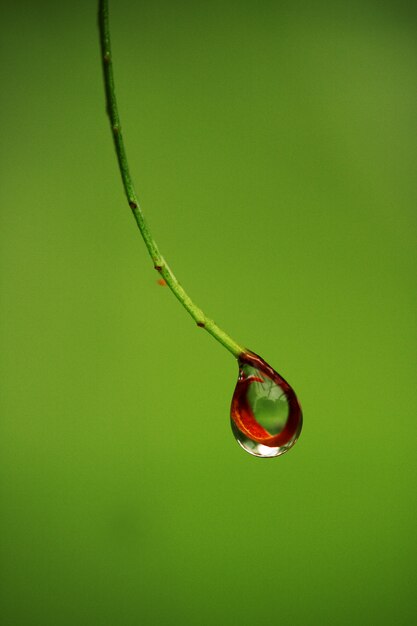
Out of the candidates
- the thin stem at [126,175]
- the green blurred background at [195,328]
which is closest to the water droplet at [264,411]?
the thin stem at [126,175]

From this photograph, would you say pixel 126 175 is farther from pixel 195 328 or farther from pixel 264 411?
pixel 195 328

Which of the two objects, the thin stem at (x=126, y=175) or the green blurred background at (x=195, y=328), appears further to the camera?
the green blurred background at (x=195, y=328)

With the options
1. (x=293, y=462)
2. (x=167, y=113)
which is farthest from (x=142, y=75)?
(x=293, y=462)

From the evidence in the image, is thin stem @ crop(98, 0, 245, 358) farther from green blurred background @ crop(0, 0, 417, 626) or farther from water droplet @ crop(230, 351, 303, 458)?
green blurred background @ crop(0, 0, 417, 626)

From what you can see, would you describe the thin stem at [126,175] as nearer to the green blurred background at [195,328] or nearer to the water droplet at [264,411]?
the water droplet at [264,411]

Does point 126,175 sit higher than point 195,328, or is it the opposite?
point 195,328

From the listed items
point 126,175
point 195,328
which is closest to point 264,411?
point 126,175

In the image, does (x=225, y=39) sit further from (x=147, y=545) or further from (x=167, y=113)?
(x=147, y=545)
